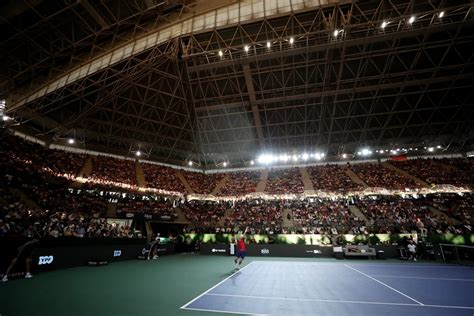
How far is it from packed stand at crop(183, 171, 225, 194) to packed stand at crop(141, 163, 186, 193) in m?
2.00

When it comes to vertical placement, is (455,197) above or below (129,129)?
below

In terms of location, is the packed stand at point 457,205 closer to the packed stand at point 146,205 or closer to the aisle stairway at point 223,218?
the aisle stairway at point 223,218

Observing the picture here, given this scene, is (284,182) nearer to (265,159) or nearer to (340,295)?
(265,159)

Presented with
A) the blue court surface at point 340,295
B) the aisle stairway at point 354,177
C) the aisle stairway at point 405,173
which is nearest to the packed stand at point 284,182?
the aisle stairway at point 354,177

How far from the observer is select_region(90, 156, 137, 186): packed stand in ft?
97.9

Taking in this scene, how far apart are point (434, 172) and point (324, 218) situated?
59.1ft

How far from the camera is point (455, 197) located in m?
26.8

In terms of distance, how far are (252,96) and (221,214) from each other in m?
15.5

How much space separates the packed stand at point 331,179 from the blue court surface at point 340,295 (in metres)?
21.3

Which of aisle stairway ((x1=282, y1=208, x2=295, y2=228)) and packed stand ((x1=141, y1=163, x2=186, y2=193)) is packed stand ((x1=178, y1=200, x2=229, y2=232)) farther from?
aisle stairway ((x1=282, y1=208, x2=295, y2=228))

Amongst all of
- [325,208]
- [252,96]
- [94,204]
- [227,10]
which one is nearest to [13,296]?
[94,204]

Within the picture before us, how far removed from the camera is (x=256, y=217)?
2852 cm

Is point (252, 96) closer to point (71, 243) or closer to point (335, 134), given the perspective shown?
point (335, 134)

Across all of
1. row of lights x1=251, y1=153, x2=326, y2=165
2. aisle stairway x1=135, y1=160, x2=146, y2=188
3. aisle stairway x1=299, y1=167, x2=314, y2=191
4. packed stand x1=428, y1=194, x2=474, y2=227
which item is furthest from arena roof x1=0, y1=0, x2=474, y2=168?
packed stand x1=428, y1=194, x2=474, y2=227
